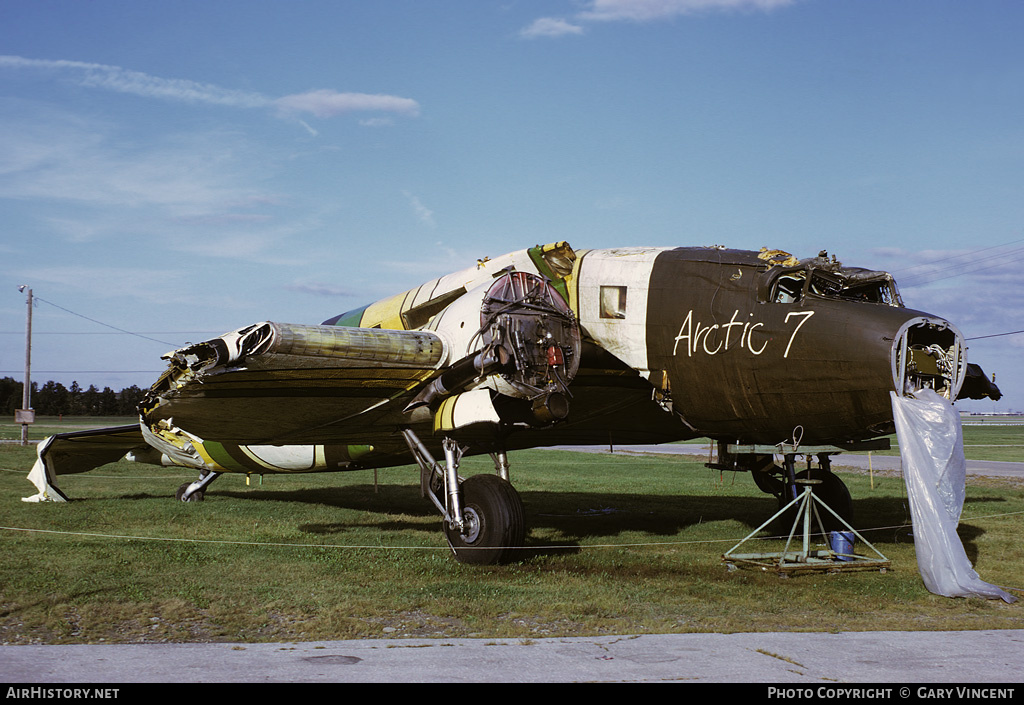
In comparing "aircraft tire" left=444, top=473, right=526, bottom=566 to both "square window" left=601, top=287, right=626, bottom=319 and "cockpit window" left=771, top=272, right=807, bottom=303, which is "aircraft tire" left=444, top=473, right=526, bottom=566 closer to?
"square window" left=601, top=287, right=626, bottom=319

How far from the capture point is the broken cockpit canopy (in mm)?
10570

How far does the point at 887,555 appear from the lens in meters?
12.6

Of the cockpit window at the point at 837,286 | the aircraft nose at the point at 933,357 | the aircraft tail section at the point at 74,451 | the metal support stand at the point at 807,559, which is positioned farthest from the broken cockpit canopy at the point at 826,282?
the aircraft tail section at the point at 74,451

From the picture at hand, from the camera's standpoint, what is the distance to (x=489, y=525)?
1123 cm

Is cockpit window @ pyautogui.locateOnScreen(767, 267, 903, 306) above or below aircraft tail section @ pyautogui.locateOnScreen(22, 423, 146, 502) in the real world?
above

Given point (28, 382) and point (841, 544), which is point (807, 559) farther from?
point (28, 382)

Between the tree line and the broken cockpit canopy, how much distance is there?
12602 centimetres

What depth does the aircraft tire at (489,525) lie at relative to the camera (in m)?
11.1

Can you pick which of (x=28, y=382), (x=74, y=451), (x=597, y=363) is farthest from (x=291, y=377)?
(x=28, y=382)

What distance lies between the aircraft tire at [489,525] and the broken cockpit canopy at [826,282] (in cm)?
413

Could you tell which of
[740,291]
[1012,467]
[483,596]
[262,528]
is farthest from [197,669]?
[1012,467]

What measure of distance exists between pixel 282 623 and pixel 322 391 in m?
4.05

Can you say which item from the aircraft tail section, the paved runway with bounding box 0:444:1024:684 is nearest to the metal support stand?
the paved runway with bounding box 0:444:1024:684

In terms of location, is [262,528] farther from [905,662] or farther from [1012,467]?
[1012,467]
